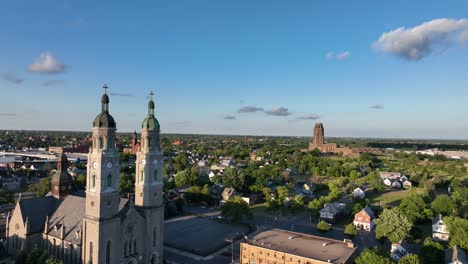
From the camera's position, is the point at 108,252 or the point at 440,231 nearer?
the point at 108,252

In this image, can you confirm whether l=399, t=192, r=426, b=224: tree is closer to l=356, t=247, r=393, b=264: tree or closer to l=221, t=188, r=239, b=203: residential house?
l=356, t=247, r=393, b=264: tree

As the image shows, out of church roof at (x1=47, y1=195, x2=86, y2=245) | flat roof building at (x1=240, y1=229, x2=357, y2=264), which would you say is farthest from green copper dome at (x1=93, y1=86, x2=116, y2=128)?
flat roof building at (x1=240, y1=229, x2=357, y2=264)

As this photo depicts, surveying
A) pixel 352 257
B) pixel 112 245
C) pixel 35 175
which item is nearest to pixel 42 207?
pixel 112 245

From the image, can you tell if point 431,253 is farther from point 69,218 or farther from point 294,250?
point 69,218

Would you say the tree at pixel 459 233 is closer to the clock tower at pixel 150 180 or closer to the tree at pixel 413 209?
the tree at pixel 413 209

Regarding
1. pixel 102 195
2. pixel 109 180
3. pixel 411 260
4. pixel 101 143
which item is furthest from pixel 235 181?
pixel 101 143

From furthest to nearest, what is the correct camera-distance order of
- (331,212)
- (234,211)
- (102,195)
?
(331,212)
(234,211)
(102,195)
